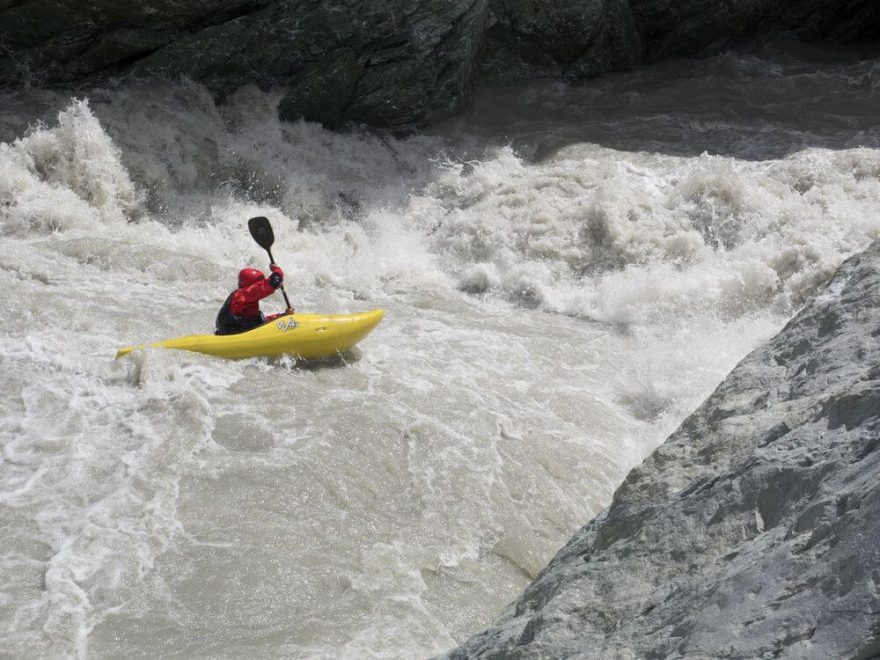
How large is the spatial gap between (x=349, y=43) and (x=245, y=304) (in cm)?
486

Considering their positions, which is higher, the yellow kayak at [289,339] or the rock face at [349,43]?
the rock face at [349,43]

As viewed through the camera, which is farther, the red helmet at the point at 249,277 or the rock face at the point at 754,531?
the red helmet at the point at 249,277

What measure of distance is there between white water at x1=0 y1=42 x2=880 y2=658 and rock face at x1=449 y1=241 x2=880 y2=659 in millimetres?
1978

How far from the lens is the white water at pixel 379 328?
454 cm

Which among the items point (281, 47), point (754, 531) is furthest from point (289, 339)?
point (281, 47)

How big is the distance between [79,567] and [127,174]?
18.7 feet

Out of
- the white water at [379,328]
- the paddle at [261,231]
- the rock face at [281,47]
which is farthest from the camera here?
the rock face at [281,47]

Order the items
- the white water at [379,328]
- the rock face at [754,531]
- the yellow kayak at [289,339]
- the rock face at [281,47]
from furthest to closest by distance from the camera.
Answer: the rock face at [281,47] < the yellow kayak at [289,339] < the white water at [379,328] < the rock face at [754,531]

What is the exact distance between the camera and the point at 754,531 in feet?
6.86

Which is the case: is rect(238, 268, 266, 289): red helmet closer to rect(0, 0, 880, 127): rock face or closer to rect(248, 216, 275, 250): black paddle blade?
rect(248, 216, 275, 250): black paddle blade

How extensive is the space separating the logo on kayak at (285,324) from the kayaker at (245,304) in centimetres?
7

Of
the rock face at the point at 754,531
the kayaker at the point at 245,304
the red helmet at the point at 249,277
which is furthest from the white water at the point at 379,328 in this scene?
the rock face at the point at 754,531

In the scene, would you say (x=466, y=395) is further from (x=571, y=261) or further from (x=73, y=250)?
(x=73, y=250)

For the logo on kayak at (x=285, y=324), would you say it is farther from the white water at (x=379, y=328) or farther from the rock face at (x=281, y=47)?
the rock face at (x=281, y=47)
